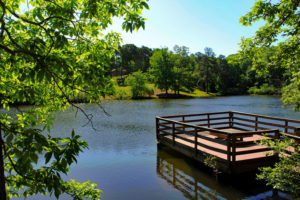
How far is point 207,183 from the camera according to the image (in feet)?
28.1

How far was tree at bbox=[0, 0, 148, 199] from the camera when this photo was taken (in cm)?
207

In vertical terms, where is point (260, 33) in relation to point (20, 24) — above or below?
above

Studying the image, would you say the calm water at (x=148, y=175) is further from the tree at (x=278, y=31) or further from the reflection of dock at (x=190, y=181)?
the tree at (x=278, y=31)

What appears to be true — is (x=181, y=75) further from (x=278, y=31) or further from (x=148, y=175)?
(x=278, y=31)

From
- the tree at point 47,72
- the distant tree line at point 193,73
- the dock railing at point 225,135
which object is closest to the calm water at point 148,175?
the dock railing at point 225,135

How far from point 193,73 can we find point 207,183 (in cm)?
8044

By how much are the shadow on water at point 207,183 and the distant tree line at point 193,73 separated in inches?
2177

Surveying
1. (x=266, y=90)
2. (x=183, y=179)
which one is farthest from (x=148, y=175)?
(x=266, y=90)

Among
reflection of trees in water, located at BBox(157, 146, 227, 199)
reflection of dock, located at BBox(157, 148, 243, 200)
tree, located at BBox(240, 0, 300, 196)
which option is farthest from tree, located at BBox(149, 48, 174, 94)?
tree, located at BBox(240, 0, 300, 196)

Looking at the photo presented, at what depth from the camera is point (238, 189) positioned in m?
7.89

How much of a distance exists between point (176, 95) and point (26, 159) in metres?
65.5

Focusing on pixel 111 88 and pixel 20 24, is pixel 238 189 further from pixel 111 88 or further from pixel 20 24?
pixel 20 24

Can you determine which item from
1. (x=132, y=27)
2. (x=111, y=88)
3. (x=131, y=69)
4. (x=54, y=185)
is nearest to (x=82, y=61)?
(x=111, y=88)

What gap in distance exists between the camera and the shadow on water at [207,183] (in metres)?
7.57
